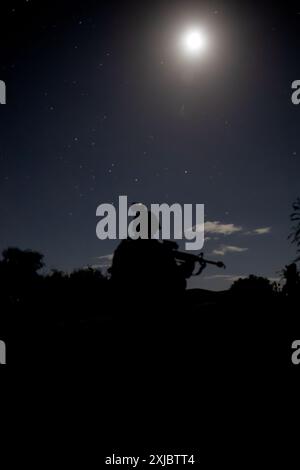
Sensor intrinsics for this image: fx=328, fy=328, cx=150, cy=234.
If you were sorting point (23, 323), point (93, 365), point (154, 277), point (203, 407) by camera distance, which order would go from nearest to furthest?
point (203, 407)
point (93, 365)
point (23, 323)
point (154, 277)

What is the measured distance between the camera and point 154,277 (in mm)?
5281

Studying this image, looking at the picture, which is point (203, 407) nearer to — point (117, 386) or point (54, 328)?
point (117, 386)

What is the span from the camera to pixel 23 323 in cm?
418
